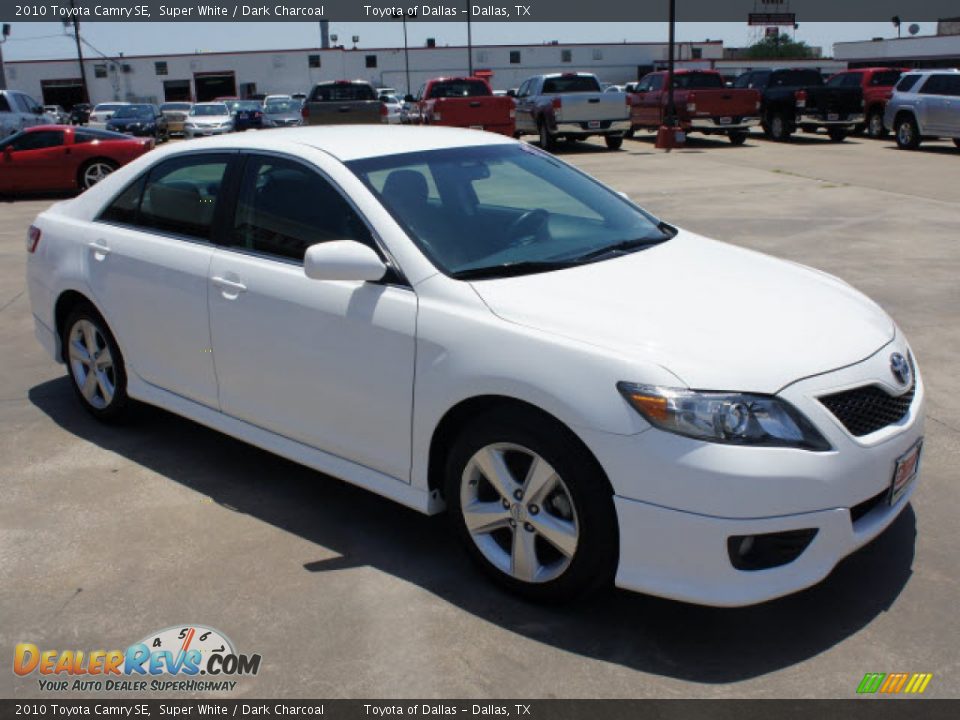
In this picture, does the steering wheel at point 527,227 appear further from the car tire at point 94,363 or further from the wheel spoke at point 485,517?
the car tire at point 94,363

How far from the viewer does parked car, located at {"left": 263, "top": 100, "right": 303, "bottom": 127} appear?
101 ft

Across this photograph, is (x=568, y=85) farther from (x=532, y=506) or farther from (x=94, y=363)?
(x=532, y=506)

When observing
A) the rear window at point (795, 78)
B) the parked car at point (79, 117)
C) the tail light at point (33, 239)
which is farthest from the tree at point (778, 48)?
the tail light at point (33, 239)

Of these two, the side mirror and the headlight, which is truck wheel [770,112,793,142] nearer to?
the side mirror

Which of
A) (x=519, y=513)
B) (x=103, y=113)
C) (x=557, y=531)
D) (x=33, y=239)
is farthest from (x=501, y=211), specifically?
(x=103, y=113)

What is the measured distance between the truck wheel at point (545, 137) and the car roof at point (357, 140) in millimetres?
19222

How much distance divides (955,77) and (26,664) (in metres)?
22.0

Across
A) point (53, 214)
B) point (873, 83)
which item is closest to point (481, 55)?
point (873, 83)

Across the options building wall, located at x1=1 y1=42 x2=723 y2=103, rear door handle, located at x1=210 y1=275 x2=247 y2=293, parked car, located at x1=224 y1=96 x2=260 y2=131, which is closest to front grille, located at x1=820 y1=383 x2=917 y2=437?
rear door handle, located at x1=210 y1=275 x2=247 y2=293

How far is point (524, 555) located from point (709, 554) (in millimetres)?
689

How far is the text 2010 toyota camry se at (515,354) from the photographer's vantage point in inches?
117

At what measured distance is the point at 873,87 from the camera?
2422 cm

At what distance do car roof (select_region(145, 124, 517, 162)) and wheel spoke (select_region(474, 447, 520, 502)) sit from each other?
1.47m

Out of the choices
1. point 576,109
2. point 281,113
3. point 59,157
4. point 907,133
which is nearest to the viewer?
point 59,157
